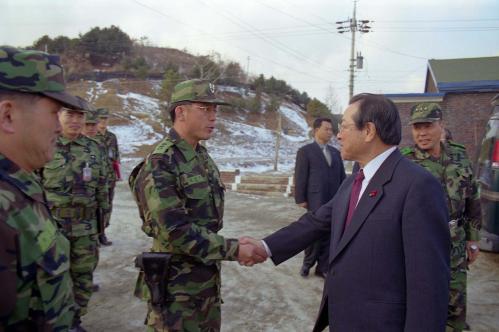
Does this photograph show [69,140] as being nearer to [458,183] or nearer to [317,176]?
[317,176]

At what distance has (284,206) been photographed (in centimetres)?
1059

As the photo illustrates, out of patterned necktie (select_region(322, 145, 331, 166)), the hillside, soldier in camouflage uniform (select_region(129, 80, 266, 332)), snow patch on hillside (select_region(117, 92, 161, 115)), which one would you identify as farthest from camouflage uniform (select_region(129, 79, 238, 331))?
snow patch on hillside (select_region(117, 92, 161, 115))

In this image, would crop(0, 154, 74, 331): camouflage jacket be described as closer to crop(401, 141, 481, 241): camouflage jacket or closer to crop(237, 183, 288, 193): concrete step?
crop(401, 141, 481, 241): camouflage jacket

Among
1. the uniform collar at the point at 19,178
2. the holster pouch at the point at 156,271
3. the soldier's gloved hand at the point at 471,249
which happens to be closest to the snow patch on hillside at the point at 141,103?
the soldier's gloved hand at the point at 471,249

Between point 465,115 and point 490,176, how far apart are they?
9891 millimetres

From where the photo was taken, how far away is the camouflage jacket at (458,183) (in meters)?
3.55

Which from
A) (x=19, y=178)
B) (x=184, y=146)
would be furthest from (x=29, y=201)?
(x=184, y=146)

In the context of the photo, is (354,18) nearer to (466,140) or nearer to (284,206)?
(466,140)

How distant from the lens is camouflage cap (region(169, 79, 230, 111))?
106 inches

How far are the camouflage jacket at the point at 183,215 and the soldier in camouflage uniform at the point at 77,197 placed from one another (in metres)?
1.71

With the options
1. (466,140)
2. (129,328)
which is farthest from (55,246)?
(466,140)

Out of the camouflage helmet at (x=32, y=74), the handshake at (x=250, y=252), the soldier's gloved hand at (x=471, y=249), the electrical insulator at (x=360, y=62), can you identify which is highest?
the electrical insulator at (x=360, y=62)

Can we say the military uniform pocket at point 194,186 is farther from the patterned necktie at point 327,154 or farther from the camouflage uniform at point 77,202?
the patterned necktie at point 327,154

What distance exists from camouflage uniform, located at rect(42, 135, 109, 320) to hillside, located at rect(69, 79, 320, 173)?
48.2 feet
